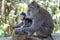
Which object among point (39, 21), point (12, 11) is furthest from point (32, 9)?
point (12, 11)

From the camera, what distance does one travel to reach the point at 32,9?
1.67m

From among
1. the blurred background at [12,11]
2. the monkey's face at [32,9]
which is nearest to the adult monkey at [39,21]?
the monkey's face at [32,9]

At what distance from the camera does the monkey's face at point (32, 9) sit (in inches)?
65.2

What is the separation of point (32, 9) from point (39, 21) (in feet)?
0.46

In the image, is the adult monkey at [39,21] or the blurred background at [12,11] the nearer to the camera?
the adult monkey at [39,21]

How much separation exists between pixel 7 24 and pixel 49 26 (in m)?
1.03

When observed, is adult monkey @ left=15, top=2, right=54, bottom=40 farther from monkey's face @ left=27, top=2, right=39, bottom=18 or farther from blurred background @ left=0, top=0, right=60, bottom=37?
blurred background @ left=0, top=0, right=60, bottom=37

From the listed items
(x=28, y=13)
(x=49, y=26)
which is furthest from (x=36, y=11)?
(x=49, y=26)

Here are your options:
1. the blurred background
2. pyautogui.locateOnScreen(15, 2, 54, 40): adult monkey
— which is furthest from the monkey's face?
the blurred background

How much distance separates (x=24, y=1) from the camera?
2.64 metres

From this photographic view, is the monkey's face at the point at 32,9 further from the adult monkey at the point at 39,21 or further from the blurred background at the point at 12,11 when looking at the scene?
the blurred background at the point at 12,11

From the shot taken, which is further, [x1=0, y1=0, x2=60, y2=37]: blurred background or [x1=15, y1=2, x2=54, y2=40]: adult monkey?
[x1=0, y1=0, x2=60, y2=37]: blurred background

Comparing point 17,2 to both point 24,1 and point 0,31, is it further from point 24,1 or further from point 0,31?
point 0,31

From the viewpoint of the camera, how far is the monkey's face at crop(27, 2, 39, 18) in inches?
65.2
